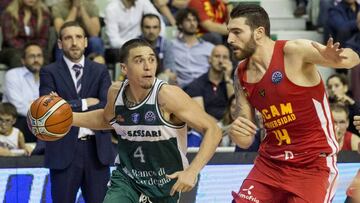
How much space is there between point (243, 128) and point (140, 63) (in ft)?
3.19

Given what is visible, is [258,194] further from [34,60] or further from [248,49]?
[34,60]

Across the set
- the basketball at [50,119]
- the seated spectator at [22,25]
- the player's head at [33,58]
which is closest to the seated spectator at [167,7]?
the seated spectator at [22,25]

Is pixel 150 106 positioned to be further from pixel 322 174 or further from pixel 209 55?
pixel 209 55

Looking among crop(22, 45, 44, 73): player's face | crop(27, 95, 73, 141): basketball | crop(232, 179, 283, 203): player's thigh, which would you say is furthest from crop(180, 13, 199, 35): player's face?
crop(232, 179, 283, 203): player's thigh

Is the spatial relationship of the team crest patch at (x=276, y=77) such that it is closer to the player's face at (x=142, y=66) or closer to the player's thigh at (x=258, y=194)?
the player's thigh at (x=258, y=194)

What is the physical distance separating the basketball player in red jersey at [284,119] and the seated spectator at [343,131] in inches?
128

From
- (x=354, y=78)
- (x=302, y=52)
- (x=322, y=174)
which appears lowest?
(x=354, y=78)

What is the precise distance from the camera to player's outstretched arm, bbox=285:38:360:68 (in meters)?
6.23

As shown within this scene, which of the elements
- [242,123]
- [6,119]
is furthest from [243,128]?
[6,119]

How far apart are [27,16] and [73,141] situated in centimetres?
412

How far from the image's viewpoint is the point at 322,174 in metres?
6.82

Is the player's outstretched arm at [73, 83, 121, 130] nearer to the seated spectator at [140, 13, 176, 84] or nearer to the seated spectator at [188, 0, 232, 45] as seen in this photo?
the seated spectator at [140, 13, 176, 84]

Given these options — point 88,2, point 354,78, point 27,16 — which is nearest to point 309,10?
point 354,78

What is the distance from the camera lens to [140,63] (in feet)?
22.9
